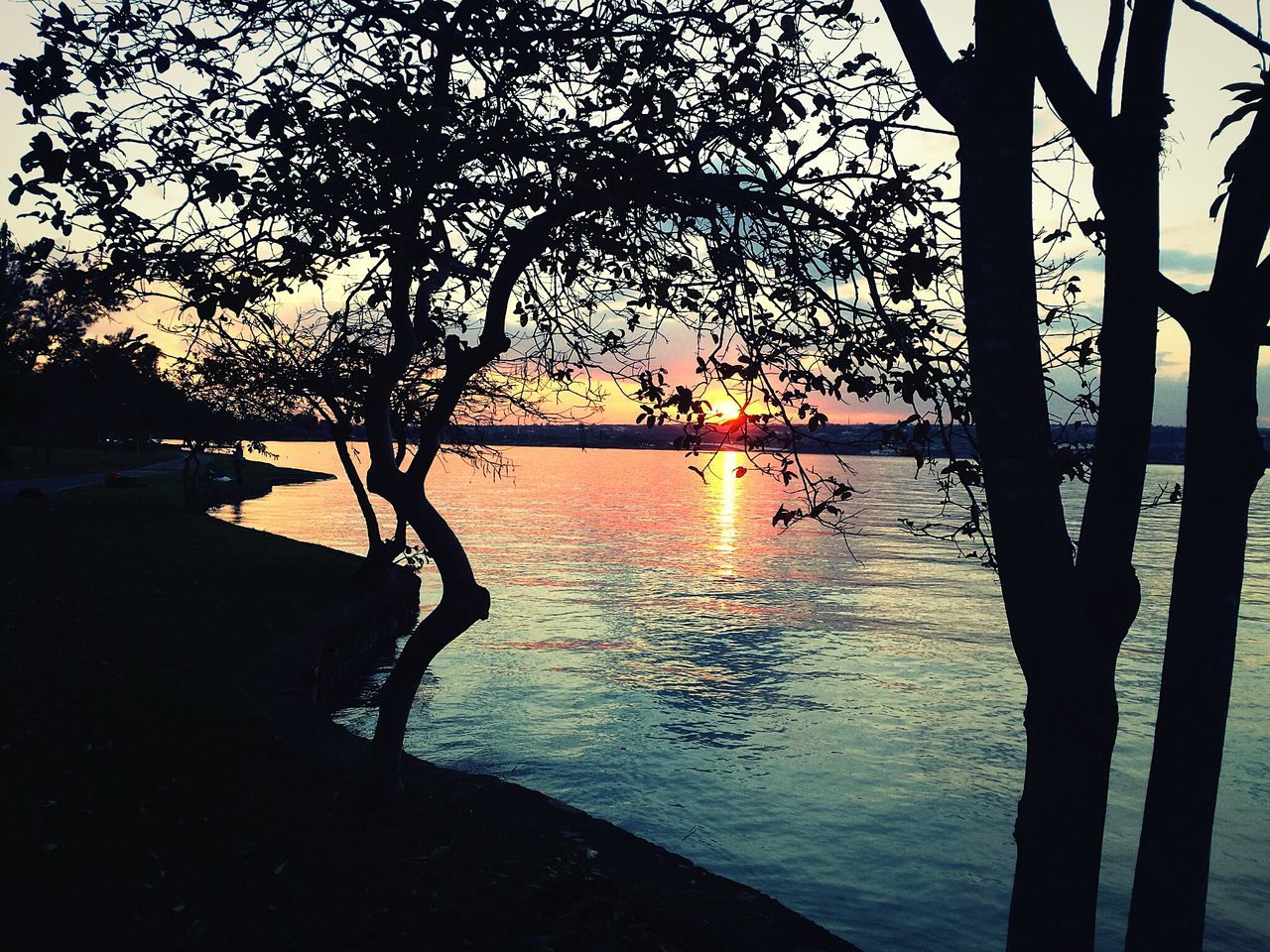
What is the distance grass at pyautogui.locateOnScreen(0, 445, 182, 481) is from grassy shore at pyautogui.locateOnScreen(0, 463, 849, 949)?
143ft

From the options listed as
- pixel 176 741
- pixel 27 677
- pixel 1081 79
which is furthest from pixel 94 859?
pixel 1081 79

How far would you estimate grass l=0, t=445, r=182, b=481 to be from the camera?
61156mm

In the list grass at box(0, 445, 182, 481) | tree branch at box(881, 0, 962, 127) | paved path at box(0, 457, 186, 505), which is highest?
tree branch at box(881, 0, 962, 127)

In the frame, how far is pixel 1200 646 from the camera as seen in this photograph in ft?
18.0

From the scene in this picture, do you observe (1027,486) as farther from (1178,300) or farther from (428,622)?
(428,622)

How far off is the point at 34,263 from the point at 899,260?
6.49 m

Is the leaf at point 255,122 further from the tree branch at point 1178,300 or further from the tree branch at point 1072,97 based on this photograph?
the tree branch at point 1178,300

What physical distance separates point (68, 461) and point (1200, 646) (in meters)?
90.6

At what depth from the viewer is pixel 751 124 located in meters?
8.14

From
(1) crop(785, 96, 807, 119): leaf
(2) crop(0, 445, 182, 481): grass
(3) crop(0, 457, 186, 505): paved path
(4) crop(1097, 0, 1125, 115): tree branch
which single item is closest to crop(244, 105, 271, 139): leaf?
(1) crop(785, 96, 807, 119): leaf

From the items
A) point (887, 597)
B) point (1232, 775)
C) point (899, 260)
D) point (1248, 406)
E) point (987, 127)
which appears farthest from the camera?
point (887, 597)

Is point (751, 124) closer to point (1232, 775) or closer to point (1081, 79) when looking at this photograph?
point (1081, 79)

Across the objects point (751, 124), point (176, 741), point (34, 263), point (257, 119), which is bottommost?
point (176, 741)

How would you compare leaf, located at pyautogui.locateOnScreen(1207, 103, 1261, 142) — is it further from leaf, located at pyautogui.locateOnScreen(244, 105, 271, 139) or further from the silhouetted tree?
leaf, located at pyautogui.locateOnScreen(244, 105, 271, 139)
